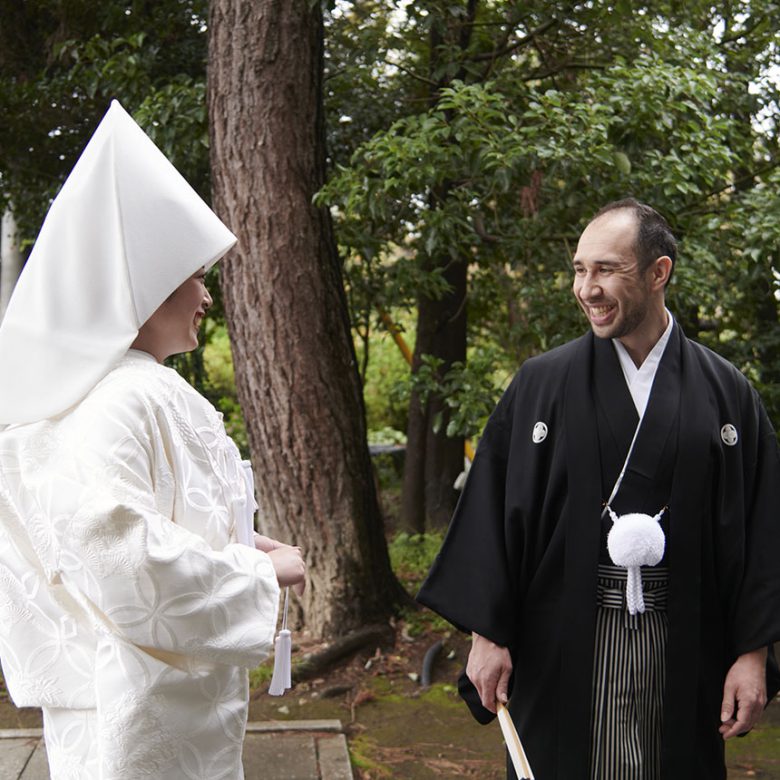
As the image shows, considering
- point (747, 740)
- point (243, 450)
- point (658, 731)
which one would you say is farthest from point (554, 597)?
point (243, 450)

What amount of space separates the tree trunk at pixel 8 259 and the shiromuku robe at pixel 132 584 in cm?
586

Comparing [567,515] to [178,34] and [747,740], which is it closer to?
[747,740]

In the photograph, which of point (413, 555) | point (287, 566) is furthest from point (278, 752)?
point (413, 555)

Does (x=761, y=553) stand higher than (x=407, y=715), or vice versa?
(x=761, y=553)

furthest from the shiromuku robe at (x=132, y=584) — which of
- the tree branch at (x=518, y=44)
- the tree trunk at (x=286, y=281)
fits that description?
the tree branch at (x=518, y=44)

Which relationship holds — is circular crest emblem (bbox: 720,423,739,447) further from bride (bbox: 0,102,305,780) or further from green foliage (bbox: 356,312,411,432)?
green foliage (bbox: 356,312,411,432)

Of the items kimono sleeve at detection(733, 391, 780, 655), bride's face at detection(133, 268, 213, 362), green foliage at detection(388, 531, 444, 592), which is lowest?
green foliage at detection(388, 531, 444, 592)

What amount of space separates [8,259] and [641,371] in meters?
6.16

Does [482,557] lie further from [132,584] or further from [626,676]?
[132,584]

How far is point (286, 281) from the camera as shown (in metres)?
5.20

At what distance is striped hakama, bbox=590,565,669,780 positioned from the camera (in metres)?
2.71

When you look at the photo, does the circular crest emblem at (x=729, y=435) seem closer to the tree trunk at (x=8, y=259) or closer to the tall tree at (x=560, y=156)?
the tall tree at (x=560, y=156)

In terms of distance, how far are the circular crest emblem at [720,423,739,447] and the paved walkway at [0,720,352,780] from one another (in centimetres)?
219

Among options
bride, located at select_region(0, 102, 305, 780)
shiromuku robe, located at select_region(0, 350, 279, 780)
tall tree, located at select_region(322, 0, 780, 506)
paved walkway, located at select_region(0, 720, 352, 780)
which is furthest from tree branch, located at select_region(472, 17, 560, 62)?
shiromuku robe, located at select_region(0, 350, 279, 780)
